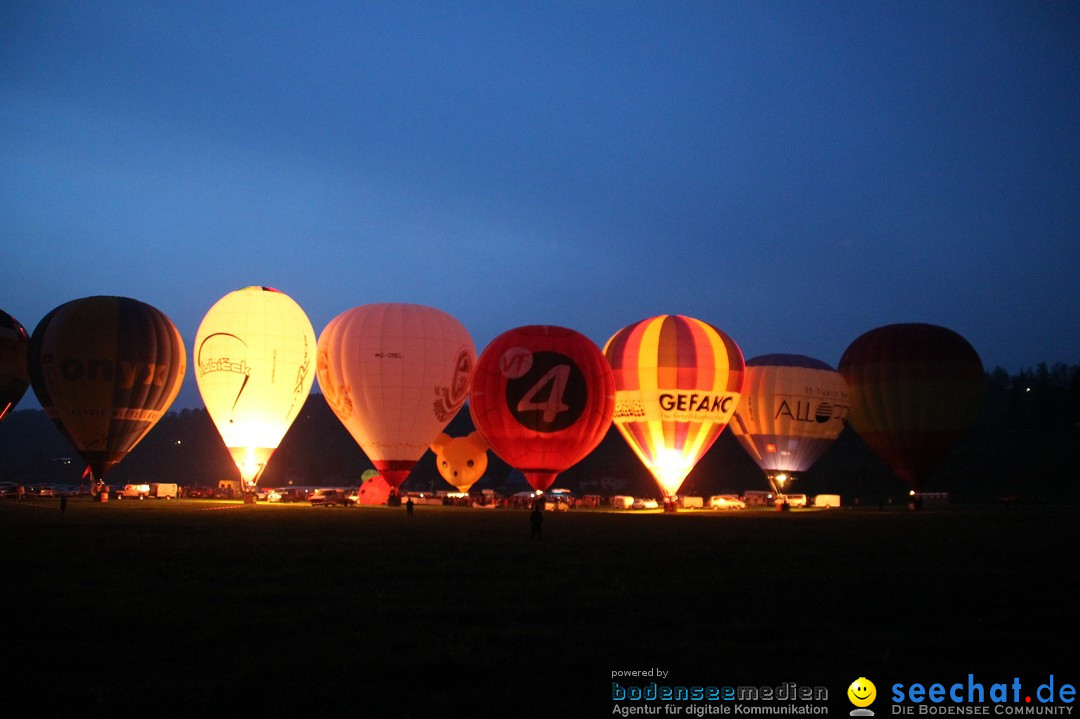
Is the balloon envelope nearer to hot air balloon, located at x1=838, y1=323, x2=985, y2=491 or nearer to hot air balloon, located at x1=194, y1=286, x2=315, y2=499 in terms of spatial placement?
hot air balloon, located at x1=838, y1=323, x2=985, y2=491

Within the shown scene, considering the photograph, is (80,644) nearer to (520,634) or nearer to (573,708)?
(520,634)

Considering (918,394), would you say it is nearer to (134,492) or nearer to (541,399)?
(541,399)

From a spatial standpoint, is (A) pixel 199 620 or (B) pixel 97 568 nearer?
(A) pixel 199 620

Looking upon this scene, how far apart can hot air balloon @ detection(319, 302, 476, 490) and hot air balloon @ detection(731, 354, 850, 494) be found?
14386 millimetres

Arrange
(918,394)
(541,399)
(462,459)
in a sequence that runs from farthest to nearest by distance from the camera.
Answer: (462,459) → (918,394) → (541,399)

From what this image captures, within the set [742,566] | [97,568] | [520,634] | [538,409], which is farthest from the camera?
[538,409]

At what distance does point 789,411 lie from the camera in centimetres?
4841

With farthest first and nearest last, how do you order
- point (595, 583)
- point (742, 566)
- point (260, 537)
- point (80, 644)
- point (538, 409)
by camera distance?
point (538, 409)
point (260, 537)
point (742, 566)
point (595, 583)
point (80, 644)

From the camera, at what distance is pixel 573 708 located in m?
7.19

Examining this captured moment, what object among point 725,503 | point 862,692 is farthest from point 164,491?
point 862,692

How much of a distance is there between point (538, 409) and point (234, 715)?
1184 inches

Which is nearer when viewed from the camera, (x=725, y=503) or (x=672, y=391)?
(x=672, y=391)

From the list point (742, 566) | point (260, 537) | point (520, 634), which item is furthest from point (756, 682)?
point (260, 537)

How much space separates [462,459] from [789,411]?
1946 cm
